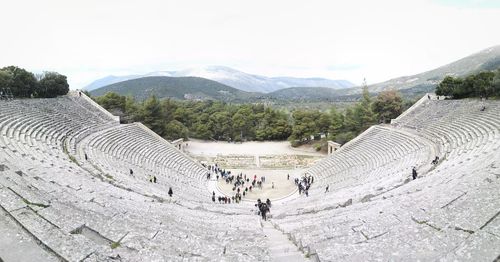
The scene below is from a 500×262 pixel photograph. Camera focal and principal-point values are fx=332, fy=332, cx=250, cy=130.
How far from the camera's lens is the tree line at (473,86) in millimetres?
34378

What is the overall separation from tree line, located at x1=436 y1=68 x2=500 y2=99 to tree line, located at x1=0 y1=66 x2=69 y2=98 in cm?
4696

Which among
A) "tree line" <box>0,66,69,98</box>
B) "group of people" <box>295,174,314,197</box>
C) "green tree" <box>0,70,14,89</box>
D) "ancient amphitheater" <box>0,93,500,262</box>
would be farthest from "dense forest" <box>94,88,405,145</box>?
"ancient amphitheater" <box>0,93,500,262</box>

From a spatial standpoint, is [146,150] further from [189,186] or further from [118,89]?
[118,89]

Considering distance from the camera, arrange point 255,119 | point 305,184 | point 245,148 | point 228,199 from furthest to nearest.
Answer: point 255,119, point 245,148, point 305,184, point 228,199

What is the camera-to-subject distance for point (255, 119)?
58.6 metres

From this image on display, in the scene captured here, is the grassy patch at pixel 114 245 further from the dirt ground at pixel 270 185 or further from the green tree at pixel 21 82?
the green tree at pixel 21 82

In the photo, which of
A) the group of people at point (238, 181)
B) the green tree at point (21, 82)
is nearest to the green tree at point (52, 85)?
the green tree at point (21, 82)

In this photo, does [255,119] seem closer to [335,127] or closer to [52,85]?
[335,127]

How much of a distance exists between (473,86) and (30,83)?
1986 inches

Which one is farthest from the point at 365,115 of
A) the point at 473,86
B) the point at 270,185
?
the point at 270,185

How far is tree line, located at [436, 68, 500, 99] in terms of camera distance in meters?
34.4

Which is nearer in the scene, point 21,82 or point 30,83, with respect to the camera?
point 21,82

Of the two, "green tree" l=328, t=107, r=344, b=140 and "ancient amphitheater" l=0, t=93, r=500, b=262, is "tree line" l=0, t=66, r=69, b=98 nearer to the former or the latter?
"ancient amphitheater" l=0, t=93, r=500, b=262

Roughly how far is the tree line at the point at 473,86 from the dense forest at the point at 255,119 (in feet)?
22.6
